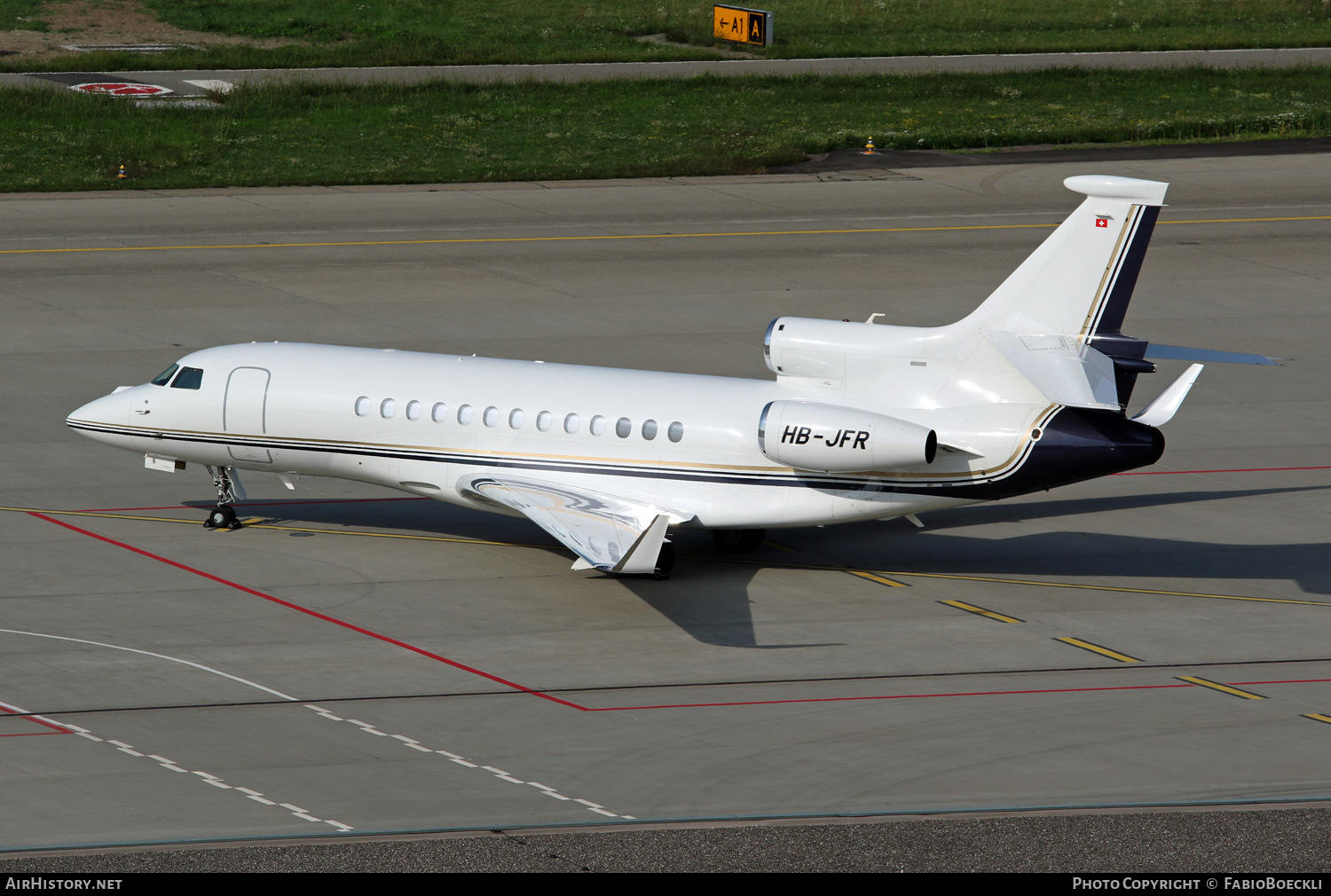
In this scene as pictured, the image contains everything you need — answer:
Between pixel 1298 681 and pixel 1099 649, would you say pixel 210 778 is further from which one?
pixel 1298 681

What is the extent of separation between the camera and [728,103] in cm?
6469

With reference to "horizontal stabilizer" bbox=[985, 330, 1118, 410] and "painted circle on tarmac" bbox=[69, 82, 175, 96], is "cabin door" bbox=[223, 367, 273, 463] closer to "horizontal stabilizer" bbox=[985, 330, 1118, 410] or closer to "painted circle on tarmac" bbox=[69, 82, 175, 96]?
"horizontal stabilizer" bbox=[985, 330, 1118, 410]

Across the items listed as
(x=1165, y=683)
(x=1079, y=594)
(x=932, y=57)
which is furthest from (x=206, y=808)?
(x=932, y=57)

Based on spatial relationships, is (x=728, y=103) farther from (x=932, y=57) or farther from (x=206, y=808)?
(x=206, y=808)

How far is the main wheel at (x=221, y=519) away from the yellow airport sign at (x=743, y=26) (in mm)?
57990

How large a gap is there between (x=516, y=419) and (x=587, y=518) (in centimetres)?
233

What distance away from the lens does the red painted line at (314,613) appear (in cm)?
2041

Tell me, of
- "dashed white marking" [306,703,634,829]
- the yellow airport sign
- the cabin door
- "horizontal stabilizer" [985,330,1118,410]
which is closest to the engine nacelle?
"horizontal stabilizer" [985,330,1118,410]

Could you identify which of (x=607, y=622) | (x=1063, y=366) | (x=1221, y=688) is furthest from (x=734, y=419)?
(x=1221, y=688)

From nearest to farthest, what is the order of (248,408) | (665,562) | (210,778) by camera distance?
(210,778)
(665,562)
(248,408)

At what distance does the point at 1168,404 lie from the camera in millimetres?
24969
